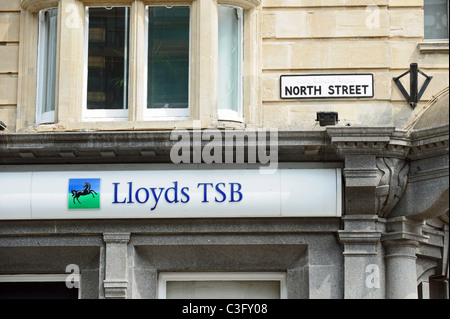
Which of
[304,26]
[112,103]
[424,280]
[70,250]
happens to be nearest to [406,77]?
[304,26]

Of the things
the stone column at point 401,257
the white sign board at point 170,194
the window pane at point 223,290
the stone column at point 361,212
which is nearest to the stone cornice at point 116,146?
the white sign board at point 170,194

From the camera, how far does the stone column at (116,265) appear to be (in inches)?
699

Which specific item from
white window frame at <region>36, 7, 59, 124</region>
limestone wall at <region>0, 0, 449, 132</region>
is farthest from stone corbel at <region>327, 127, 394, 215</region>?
white window frame at <region>36, 7, 59, 124</region>

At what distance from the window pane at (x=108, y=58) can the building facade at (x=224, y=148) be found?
0.03 m

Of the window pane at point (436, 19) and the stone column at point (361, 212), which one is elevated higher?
the window pane at point (436, 19)

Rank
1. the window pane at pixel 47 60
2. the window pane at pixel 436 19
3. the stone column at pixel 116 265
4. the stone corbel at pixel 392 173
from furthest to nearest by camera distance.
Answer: the window pane at pixel 436 19 < the window pane at pixel 47 60 < the stone column at pixel 116 265 < the stone corbel at pixel 392 173

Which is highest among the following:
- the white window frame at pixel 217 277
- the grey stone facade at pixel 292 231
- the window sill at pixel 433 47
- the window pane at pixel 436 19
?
the window pane at pixel 436 19

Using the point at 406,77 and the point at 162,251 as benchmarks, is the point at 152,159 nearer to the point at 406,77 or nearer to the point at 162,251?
the point at 162,251

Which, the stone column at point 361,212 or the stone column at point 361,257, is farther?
the stone column at point 361,257

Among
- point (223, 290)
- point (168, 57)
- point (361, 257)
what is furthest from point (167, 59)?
point (361, 257)

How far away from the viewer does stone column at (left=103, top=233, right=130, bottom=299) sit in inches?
699

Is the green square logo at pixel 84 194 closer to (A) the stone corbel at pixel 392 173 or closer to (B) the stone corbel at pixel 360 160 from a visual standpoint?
(B) the stone corbel at pixel 360 160

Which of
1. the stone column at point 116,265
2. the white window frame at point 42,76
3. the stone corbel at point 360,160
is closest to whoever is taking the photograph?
the stone corbel at point 360,160

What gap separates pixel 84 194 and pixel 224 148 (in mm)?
2191
